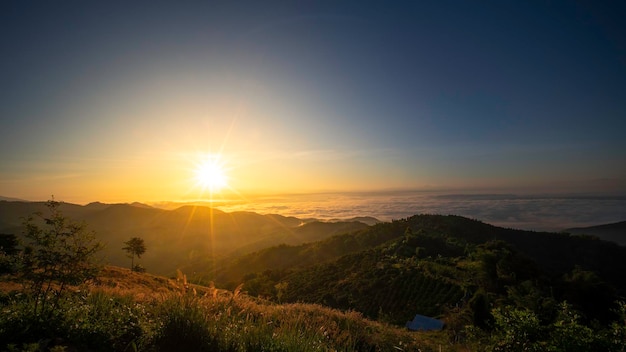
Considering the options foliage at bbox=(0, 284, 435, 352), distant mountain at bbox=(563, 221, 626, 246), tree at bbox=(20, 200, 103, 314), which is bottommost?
distant mountain at bbox=(563, 221, 626, 246)

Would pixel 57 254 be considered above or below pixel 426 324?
above

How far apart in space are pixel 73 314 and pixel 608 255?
592ft

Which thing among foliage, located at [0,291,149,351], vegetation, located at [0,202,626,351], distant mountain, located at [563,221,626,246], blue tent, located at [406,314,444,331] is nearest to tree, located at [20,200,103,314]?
vegetation, located at [0,202,626,351]

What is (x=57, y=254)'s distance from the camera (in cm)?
552

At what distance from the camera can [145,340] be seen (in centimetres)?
459

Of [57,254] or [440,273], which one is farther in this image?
[440,273]

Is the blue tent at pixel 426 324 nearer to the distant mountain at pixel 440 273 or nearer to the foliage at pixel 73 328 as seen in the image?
the distant mountain at pixel 440 273

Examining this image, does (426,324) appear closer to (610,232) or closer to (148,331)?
(148,331)

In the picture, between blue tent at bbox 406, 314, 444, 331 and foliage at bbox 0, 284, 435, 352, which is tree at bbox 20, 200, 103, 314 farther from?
blue tent at bbox 406, 314, 444, 331

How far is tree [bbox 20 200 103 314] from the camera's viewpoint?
17.6 ft

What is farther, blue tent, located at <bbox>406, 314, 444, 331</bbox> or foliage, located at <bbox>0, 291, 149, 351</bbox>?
blue tent, located at <bbox>406, 314, 444, 331</bbox>

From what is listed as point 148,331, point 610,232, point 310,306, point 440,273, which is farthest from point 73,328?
point 610,232

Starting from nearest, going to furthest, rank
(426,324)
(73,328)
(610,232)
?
(73,328) → (426,324) → (610,232)

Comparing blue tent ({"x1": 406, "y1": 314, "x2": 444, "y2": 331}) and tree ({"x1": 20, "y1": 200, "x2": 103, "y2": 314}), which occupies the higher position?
tree ({"x1": 20, "y1": 200, "x2": 103, "y2": 314})
